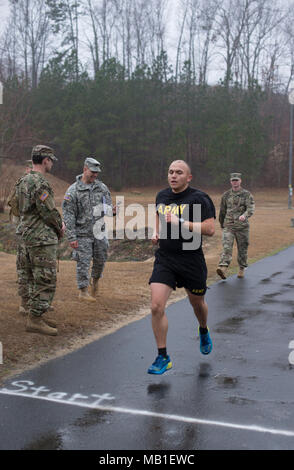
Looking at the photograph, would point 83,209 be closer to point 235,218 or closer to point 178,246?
point 178,246

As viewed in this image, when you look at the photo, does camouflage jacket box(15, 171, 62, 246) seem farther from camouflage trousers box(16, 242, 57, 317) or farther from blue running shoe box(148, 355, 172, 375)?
blue running shoe box(148, 355, 172, 375)

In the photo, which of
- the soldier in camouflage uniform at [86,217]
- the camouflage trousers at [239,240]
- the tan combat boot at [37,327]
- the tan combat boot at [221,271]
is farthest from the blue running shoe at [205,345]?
the camouflage trousers at [239,240]

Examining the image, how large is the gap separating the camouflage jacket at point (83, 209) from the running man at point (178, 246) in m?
2.54

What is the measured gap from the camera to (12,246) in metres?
22.6

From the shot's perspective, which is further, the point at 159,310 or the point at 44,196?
the point at 44,196

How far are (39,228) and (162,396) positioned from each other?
99.0 inches

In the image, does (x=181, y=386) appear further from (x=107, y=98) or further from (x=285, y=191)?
(x=285, y=191)

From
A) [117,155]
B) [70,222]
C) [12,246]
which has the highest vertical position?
[117,155]

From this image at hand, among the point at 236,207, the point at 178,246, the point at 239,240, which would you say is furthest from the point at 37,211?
the point at 239,240

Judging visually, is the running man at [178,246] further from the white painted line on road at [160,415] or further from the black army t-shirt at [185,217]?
the white painted line on road at [160,415]

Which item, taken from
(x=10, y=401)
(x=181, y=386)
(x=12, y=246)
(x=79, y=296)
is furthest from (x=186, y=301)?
(x=12, y=246)

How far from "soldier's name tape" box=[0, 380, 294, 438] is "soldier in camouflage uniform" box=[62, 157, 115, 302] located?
9.85 ft

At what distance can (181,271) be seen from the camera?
521 centimetres

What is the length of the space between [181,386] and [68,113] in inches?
1749
